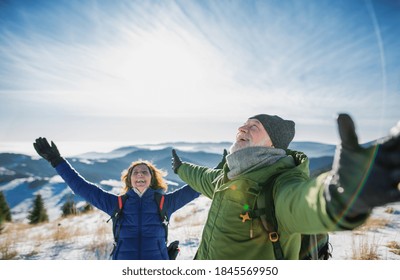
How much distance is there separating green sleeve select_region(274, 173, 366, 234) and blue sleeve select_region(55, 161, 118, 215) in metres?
1.50

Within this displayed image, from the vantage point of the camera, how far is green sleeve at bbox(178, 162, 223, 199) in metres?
1.74

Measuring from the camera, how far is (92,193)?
204cm

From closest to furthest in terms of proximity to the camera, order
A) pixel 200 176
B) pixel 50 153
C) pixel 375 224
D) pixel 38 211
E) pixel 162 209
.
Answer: pixel 200 176
pixel 162 209
pixel 50 153
pixel 375 224
pixel 38 211

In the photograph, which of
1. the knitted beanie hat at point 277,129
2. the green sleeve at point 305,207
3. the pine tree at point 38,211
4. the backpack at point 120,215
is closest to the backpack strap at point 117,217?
the backpack at point 120,215

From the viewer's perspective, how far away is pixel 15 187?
48.8 meters

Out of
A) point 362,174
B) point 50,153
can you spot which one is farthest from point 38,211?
point 362,174

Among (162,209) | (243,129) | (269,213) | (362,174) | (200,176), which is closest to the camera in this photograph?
(362,174)

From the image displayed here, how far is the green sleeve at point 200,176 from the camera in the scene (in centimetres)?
174

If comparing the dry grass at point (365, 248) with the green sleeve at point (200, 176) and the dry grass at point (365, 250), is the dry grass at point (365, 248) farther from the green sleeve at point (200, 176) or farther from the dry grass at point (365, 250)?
the green sleeve at point (200, 176)

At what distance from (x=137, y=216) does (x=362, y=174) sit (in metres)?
1.67

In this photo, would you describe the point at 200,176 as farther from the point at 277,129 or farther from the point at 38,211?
the point at 38,211

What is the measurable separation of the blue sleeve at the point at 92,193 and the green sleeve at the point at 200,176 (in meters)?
0.61
